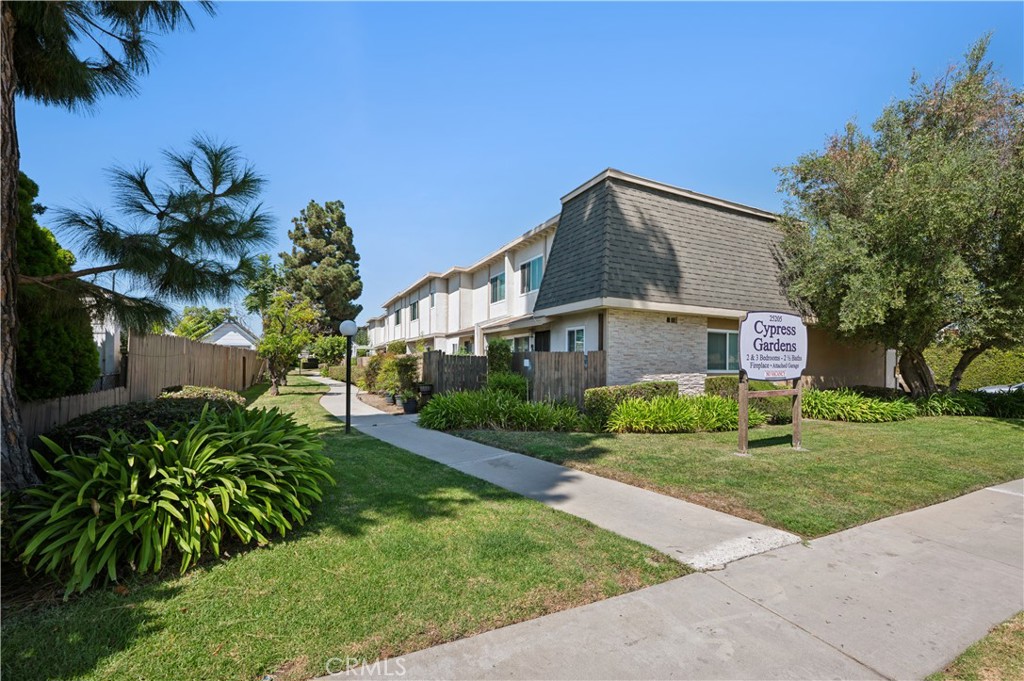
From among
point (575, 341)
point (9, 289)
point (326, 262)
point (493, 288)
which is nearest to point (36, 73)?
point (9, 289)

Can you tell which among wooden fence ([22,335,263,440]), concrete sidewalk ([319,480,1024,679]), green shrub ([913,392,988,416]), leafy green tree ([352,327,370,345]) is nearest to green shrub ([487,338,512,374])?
wooden fence ([22,335,263,440])

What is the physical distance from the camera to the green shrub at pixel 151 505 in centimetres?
345

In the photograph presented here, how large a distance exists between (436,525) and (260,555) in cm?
151

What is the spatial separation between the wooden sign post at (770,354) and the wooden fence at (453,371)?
7.79 m

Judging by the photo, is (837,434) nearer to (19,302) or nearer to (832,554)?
(832,554)

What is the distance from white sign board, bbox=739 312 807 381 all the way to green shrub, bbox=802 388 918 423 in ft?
16.3

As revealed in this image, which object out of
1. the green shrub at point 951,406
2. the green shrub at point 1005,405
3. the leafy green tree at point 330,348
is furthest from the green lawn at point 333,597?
the leafy green tree at point 330,348

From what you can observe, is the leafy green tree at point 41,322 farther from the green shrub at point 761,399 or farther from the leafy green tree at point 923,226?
the leafy green tree at point 923,226

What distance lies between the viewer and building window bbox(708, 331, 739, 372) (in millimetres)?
14305

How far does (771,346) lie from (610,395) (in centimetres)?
362

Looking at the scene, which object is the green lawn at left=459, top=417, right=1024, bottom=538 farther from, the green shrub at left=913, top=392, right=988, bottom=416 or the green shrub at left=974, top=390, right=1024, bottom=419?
the green shrub at left=974, top=390, right=1024, bottom=419

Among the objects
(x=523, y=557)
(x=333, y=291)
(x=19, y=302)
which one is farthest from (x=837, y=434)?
(x=333, y=291)

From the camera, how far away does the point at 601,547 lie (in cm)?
420

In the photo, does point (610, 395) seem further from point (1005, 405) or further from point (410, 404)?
point (1005, 405)
